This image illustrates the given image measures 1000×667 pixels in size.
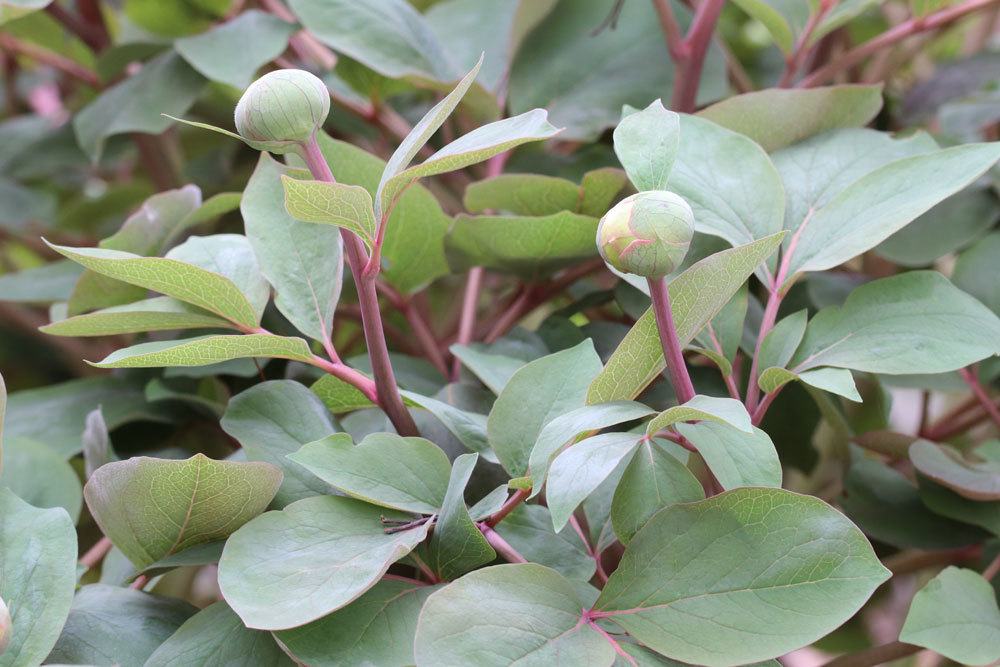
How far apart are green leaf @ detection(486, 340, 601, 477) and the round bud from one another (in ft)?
0.24

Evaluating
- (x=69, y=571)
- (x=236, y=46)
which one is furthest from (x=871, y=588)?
(x=236, y=46)

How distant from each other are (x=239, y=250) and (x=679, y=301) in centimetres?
13

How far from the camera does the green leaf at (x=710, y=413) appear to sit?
0.56 ft

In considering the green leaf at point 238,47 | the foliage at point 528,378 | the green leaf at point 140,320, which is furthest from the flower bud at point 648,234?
the green leaf at point 238,47

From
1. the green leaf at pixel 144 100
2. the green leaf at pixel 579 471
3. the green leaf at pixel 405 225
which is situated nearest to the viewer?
the green leaf at pixel 579 471

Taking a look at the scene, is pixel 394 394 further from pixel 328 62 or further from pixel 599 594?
pixel 328 62

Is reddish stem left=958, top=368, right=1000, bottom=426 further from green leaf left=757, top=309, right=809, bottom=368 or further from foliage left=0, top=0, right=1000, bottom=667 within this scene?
green leaf left=757, top=309, right=809, bottom=368

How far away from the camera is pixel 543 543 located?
22cm

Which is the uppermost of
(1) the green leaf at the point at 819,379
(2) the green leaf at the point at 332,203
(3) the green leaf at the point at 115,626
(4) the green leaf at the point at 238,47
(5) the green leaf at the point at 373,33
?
(2) the green leaf at the point at 332,203

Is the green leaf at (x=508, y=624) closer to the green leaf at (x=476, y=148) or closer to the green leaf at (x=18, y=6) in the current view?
Result: the green leaf at (x=476, y=148)

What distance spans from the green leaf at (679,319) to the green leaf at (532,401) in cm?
2

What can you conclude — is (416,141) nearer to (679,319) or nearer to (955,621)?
(679,319)

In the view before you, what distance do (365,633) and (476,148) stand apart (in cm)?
10

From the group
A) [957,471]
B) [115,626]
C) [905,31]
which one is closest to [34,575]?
[115,626]
